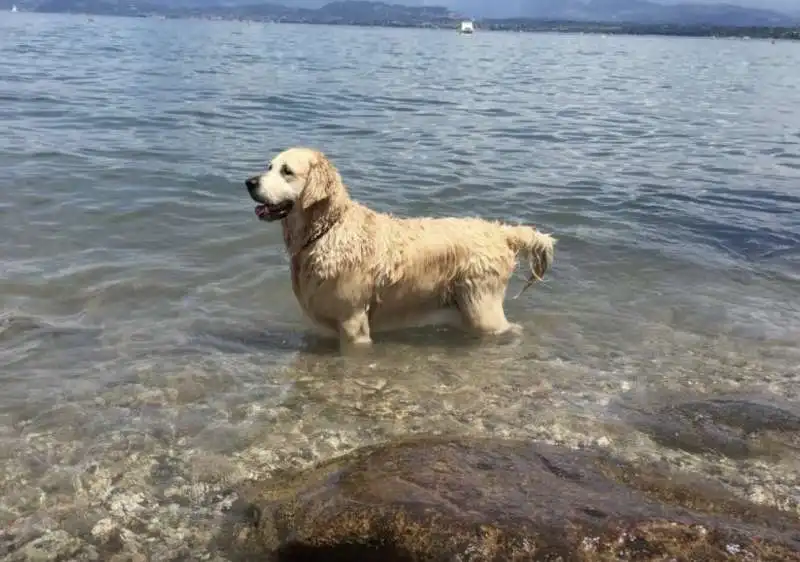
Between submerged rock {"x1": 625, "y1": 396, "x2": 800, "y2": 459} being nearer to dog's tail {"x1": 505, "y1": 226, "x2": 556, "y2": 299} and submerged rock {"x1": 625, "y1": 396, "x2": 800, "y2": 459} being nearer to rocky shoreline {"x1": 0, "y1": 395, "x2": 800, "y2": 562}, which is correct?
rocky shoreline {"x1": 0, "y1": 395, "x2": 800, "y2": 562}

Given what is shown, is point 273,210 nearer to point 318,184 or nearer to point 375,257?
point 318,184

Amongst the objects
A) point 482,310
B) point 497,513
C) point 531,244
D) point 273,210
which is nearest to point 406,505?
point 497,513

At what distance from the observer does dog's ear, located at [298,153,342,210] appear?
21.0 ft

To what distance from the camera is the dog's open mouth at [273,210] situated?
635 centimetres

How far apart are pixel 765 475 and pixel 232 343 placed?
4.64m

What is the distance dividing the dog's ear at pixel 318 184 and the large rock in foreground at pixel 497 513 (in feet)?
8.39

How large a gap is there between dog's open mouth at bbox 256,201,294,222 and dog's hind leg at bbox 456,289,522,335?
1.90m

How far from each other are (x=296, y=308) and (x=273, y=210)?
7.56 ft

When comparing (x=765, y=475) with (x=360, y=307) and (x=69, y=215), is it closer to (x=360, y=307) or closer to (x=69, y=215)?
(x=360, y=307)

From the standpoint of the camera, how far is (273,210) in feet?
20.9

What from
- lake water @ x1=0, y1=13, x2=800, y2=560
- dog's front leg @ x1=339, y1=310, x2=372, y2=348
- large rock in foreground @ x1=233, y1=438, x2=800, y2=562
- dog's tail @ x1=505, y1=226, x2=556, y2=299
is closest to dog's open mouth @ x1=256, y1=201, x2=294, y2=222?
dog's front leg @ x1=339, y1=310, x2=372, y2=348

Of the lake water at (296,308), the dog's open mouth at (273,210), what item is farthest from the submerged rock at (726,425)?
the dog's open mouth at (273,210)

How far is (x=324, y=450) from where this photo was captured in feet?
17.5

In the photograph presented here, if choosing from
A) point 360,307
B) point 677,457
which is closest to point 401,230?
point 360,307
